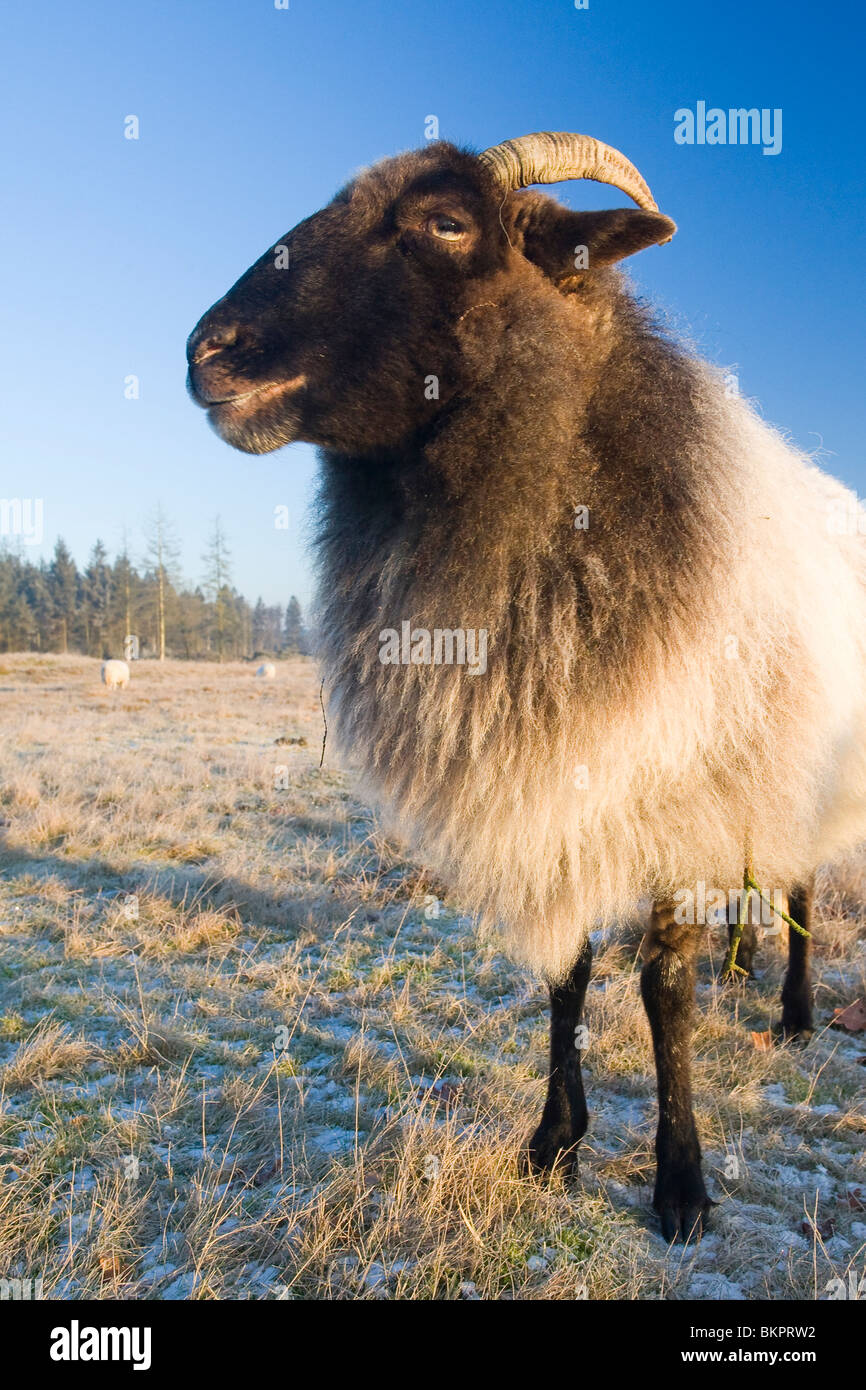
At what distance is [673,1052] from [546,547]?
6.04ft

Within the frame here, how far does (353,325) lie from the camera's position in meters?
2.54

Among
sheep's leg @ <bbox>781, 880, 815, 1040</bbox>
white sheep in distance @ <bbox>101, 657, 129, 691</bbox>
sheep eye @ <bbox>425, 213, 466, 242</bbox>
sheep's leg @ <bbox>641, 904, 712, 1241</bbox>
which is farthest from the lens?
white sheep in distance @ <bbox>101, 657, 129, 691</bbox>

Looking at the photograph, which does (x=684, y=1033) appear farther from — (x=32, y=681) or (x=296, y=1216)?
(x=32, y=681)

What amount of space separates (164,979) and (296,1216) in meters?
2.29

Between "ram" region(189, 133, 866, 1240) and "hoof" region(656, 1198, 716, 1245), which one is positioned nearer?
"ram" region(189, 133, 866, 1240)

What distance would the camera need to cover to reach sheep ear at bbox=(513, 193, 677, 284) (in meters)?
2.55

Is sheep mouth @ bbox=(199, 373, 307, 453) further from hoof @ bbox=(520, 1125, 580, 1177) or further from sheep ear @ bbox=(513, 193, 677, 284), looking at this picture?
hoof @ bbox=(520, 1125, 580, 1177)

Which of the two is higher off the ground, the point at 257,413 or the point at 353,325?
the point at 353,325

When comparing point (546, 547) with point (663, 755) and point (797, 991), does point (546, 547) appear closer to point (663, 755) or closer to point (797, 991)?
point (663, 755)

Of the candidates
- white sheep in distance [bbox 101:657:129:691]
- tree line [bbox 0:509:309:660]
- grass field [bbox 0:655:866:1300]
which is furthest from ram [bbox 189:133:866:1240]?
tree line [bbox 0:509:309:660]

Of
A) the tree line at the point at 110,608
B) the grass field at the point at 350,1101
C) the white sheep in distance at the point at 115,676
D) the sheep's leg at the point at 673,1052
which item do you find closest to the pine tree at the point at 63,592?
the tree line at the point at 110,608

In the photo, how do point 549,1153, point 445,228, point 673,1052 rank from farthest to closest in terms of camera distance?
1. point 549,1153
2. point 673,1052
3. point 445,228

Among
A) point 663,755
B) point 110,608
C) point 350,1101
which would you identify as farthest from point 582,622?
point 110,608

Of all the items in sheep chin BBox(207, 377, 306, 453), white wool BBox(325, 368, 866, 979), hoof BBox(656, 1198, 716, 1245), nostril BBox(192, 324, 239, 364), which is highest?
nostril BBox(192, 324, 239, 364)
